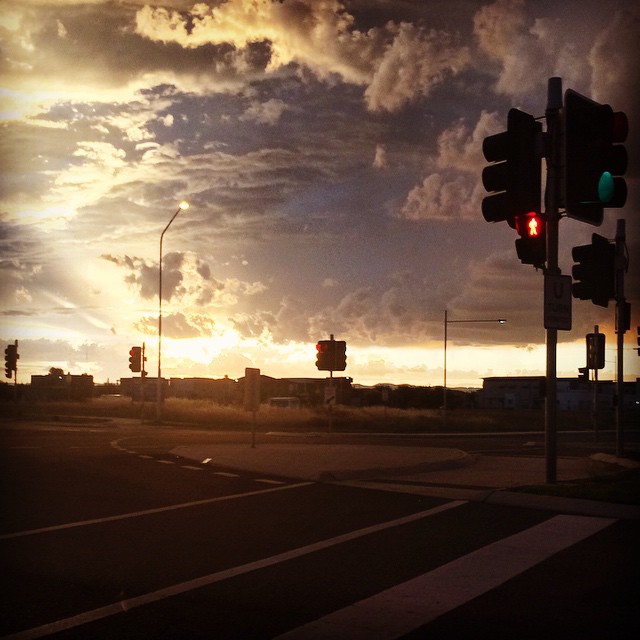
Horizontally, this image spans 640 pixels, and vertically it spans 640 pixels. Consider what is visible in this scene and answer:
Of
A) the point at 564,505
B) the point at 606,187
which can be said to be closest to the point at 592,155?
the point at 606,187

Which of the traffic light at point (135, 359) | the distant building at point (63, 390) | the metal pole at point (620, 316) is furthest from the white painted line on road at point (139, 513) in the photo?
the distant building at point (63, 390)

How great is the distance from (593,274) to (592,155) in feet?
6.15

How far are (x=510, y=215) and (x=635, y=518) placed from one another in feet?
14.0

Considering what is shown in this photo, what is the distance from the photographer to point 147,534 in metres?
9.45

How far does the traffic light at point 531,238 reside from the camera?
39.6 ft

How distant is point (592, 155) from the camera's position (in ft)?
39.8

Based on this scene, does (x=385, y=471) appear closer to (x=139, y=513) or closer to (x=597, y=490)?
(x=597, y=490)

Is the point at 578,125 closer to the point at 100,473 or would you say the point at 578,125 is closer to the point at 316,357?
the point at 100,473

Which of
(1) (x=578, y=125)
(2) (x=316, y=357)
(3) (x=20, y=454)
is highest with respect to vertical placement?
(1) (x=578, y=125)

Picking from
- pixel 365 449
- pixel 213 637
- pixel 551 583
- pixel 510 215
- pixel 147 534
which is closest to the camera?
pixel 213 637

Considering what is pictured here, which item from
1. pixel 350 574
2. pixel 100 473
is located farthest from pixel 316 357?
pixel 350 574

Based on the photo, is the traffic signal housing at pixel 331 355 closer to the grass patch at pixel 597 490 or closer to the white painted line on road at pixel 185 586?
the grass patch at pixel 597 490

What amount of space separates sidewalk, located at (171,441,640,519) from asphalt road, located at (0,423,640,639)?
0.60 m

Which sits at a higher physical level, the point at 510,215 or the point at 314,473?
the point at 510,215
